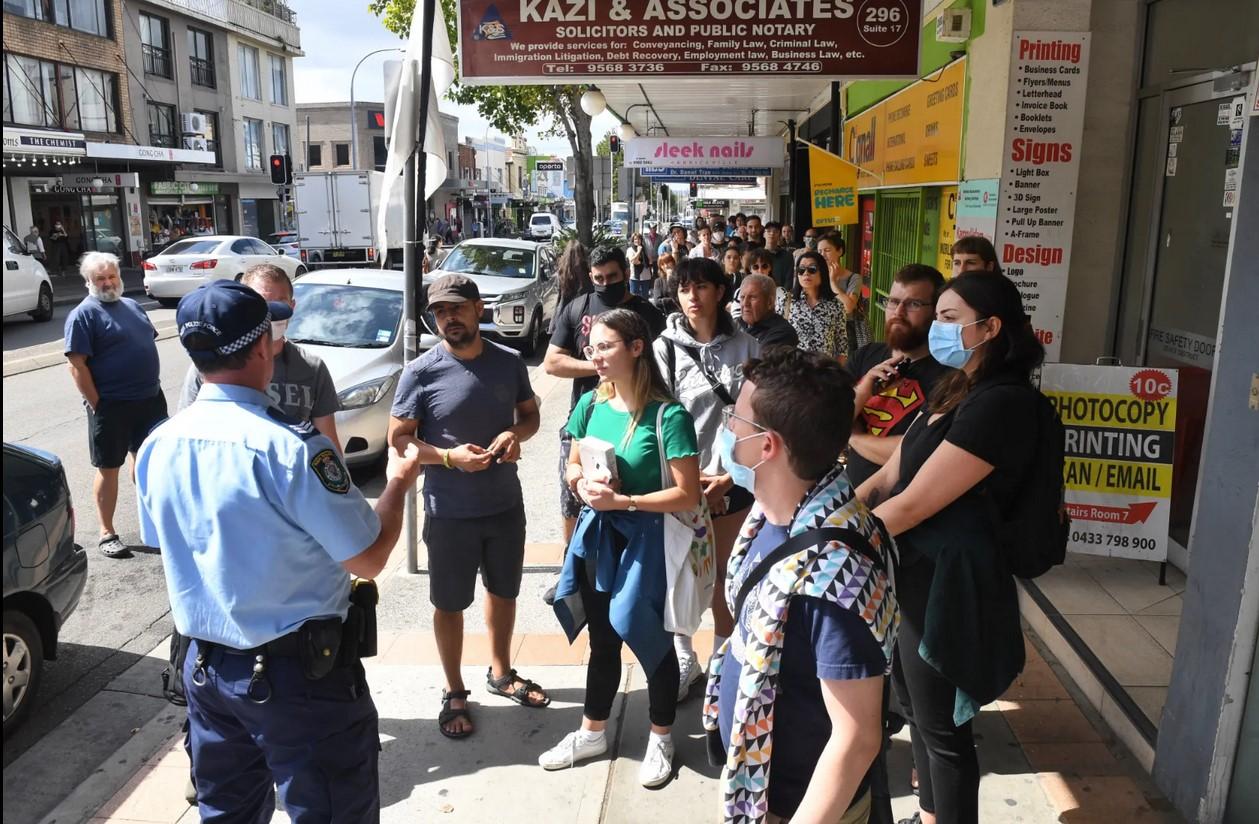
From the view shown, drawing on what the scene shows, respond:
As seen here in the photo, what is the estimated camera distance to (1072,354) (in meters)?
5.77

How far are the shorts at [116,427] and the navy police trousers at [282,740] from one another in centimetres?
412

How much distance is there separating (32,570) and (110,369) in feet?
7.13

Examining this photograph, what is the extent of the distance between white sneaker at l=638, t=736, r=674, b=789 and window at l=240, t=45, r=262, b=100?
152 feet

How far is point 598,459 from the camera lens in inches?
135

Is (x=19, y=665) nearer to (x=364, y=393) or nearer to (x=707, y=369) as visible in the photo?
(x=707, y=369)

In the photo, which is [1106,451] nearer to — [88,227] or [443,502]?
[443,502]

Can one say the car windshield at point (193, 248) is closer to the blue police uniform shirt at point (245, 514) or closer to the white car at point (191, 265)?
the white car at point (191, 265)

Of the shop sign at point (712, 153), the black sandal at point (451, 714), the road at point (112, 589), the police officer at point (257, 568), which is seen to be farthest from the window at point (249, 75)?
the police officer at point (257, 568)

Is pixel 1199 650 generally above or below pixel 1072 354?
below

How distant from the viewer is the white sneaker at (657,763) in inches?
144

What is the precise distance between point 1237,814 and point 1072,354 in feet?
10.6

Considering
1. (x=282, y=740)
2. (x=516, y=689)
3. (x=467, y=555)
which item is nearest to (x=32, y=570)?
(x=467, y=555)

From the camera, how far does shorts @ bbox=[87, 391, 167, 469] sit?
6.20m

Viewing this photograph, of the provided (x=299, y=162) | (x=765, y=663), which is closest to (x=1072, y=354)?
(x=765, y=663)
